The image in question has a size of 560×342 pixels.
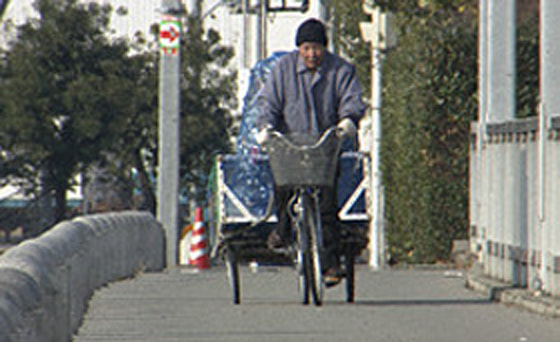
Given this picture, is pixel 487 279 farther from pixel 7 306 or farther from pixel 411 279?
pixel 7 306

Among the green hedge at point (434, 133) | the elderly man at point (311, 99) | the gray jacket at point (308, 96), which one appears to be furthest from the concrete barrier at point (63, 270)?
the green hedge at point (434, 133)

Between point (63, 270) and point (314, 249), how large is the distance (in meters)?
2.42

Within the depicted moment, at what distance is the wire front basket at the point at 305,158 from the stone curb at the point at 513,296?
1784 mm

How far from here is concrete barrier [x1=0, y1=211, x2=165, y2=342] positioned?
7557 millimetres

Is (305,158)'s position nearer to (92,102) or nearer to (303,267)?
(303,267)

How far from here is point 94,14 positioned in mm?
54719

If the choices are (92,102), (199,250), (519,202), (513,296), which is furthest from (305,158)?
(92,102)

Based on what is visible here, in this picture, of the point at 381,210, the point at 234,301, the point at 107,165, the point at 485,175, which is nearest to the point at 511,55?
the point at 485,175

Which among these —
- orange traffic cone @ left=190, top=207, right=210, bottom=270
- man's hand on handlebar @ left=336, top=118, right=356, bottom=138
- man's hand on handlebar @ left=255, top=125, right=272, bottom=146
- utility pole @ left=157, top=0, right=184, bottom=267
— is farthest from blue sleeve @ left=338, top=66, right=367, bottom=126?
utility pole @ left=157, top=0, right=184, bottom=267

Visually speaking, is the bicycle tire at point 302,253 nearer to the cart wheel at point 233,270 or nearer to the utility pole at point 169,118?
the cart wheel at point 233,270

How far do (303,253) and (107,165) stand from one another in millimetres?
41458

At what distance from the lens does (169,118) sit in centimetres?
2406

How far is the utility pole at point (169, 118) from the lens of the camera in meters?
23.9

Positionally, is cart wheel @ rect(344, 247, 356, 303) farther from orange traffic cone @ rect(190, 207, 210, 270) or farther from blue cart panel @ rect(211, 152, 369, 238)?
orange traffic cone @ rect(190, 207, 210, 270)
